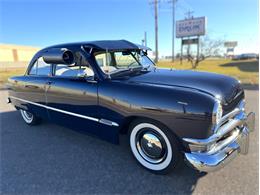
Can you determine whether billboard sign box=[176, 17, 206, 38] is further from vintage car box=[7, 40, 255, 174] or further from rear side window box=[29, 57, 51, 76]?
rear side window box=[29, 57, 51, 76]

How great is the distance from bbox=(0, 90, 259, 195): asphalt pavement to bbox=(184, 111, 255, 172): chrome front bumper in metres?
0.32

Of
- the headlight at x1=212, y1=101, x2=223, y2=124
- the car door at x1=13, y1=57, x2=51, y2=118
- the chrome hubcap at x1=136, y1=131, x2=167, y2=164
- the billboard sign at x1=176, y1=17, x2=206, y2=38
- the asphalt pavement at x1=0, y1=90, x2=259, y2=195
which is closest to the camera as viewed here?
the headlight at x1=212, y1=101, x2=223, y2=124

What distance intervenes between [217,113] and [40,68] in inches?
136

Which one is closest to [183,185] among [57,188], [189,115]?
[189,115]

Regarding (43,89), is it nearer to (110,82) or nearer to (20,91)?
(20,91)

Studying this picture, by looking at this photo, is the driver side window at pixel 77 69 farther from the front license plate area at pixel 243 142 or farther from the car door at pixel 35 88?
the front license plate area at pixel 243 142

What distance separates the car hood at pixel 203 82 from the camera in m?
2.53

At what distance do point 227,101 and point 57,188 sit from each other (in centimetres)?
228

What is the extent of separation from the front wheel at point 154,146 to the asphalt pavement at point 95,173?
0.13 metres

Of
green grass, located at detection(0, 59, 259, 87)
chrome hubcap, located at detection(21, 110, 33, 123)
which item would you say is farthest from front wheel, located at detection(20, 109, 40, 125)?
green grass, located at detection(0, 59, 259, 87)

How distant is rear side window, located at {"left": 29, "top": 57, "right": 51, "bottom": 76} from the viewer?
157 inches

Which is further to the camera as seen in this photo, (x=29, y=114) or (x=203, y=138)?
(x=29, y=114)

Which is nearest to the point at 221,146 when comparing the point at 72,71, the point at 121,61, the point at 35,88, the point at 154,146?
the point at 154,146

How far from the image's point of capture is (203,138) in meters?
2.27
